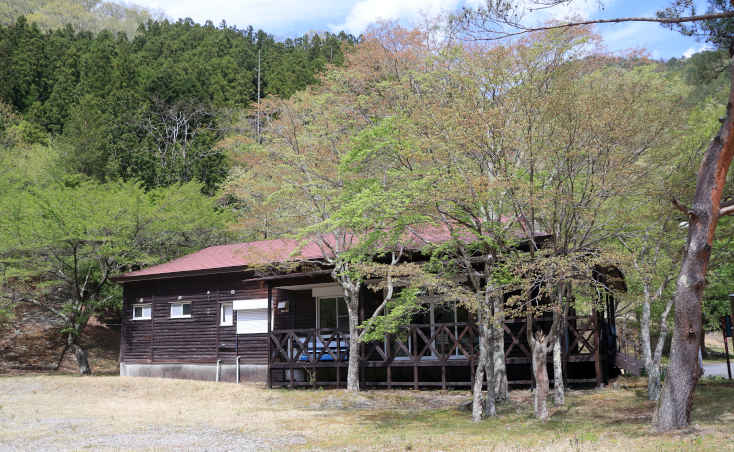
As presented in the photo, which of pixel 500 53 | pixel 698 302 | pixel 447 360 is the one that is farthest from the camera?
pixel 447 360

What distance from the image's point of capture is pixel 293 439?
9.12 m

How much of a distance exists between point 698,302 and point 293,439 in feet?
19.6

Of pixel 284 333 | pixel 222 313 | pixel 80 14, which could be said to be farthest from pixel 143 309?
pixel 80 14

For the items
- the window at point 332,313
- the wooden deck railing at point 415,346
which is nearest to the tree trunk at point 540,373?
the wooden deck railing at point 415,346

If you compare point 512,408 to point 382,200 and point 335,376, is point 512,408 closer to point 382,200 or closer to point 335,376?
point 382,200

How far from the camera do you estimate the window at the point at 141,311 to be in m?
21.0

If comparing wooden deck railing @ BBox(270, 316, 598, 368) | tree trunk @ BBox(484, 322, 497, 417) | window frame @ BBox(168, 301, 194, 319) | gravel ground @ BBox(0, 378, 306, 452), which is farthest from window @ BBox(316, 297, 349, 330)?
tree trunk @ BBox(484, 322, 497, 417)

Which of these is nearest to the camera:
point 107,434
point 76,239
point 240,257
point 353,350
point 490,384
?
point 107,434

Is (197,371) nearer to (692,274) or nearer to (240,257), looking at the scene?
(240,257)

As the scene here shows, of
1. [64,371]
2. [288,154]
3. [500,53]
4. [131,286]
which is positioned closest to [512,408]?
[500,53]

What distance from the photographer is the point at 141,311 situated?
69.6ft

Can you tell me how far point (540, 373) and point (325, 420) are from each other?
160 inches

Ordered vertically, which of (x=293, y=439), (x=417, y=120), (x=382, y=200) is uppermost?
(x=417, y=120)

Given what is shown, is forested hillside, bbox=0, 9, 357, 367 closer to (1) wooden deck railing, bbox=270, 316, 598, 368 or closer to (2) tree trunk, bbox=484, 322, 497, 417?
(1) wooden deck railing, bbox=270, 316, 598, 368
